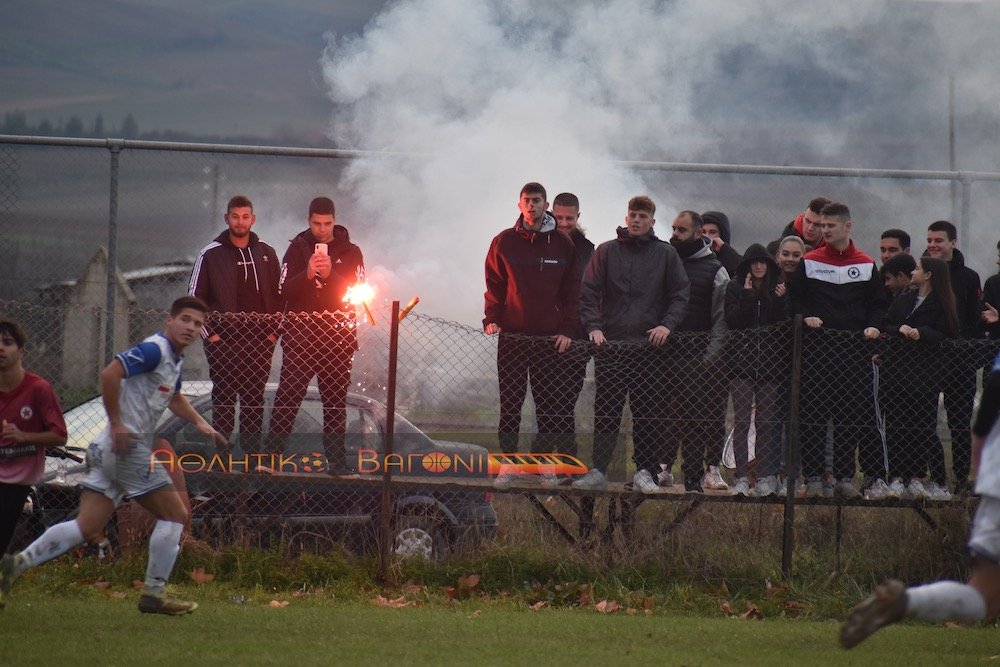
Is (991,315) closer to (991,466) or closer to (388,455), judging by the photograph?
(991,466)

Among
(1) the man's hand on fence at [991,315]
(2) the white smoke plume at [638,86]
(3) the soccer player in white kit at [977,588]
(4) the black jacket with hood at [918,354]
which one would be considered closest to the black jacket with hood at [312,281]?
(2) the white smoke plume at [638,86]

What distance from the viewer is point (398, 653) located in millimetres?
7164

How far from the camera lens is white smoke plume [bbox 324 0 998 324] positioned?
14.2m

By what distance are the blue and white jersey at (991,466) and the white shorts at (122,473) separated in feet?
15.9

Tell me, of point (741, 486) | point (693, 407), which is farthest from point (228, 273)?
point (741, 486)

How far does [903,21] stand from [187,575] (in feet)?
36.4

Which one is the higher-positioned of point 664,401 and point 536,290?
point 536,290

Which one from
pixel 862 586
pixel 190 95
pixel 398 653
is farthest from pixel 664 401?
pixel 190 95

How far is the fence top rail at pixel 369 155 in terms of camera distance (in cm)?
1041

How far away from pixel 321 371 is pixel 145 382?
6.92ft

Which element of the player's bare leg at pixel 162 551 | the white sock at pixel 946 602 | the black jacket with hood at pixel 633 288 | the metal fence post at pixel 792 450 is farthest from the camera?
the black jacket with hood at pixel 633 288

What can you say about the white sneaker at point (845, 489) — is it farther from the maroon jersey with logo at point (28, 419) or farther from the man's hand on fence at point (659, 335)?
the maroon jersey with logo at point (28, 419)

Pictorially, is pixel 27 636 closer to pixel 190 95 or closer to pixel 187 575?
pixel 187 575

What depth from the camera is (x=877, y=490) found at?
980 cm
